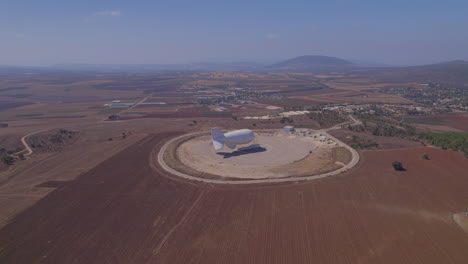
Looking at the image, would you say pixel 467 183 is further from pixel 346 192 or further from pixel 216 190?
pixel 216 190

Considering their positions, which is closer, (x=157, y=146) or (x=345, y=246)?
(x=345, y=246)

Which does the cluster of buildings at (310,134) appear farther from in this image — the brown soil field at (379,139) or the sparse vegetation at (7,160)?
the sparse vegetation at (7,160)

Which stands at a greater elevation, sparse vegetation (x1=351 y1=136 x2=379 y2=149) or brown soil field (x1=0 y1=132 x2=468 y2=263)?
sparse vegetation (x1=351 y1=136 x2=379 y2=149)

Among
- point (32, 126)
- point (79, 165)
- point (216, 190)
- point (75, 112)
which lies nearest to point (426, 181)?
point (216, 190)

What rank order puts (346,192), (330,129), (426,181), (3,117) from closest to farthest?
1. (346,192)
2. (426,181)
3. (330,129)
4. (3,117)

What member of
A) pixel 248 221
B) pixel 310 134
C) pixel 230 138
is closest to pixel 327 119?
pixel 310 134

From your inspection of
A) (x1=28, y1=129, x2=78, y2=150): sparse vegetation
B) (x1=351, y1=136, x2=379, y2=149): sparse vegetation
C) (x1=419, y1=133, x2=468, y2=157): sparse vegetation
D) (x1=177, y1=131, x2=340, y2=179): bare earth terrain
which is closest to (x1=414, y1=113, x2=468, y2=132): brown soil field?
(x1=419, y1=133, x2=468, y2=157): sparse vegetation

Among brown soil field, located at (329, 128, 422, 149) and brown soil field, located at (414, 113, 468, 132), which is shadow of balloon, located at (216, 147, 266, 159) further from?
brown soil field, located at (414, 113, 468, 132)
